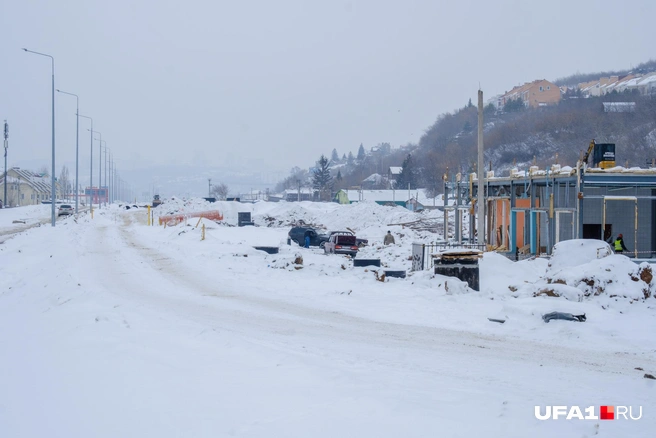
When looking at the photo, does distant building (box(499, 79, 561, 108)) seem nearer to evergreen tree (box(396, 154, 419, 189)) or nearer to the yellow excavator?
evergreen tree (box(396, 154, 419, 189))

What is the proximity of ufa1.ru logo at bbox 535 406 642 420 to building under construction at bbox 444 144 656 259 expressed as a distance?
1714cm

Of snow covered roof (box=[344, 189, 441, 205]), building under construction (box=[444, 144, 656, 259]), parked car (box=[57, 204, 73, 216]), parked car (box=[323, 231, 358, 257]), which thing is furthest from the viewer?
snow covered roof (box=[344, 189, 441, 205])

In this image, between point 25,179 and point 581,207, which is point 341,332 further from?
point 25,179

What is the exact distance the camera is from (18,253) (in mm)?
25297

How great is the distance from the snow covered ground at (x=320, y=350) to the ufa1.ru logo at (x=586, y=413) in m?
0.15

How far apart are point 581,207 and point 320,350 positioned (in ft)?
55.9

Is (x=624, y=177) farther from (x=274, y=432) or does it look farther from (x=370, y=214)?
(x=370, y=214)

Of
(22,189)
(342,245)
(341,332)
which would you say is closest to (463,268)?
(341,332)

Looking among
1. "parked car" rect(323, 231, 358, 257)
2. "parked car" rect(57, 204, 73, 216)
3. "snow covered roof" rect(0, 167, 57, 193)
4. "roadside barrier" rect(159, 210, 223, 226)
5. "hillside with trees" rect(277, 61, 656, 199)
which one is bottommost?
"parked car" rect(323, 231, 358, 257)

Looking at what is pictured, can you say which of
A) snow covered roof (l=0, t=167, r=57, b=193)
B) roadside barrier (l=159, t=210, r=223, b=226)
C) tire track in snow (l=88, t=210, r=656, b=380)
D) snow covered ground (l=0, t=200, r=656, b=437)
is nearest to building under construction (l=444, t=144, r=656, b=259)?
snow covered ground (l=0, t=200, r=656, b=437)

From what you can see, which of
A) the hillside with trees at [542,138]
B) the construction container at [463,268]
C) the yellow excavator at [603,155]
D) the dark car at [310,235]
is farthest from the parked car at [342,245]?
the hillside with trees at [542,138]

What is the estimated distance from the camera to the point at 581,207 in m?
22.5

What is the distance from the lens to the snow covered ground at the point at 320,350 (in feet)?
19.9

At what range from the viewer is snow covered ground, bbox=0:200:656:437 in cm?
605
